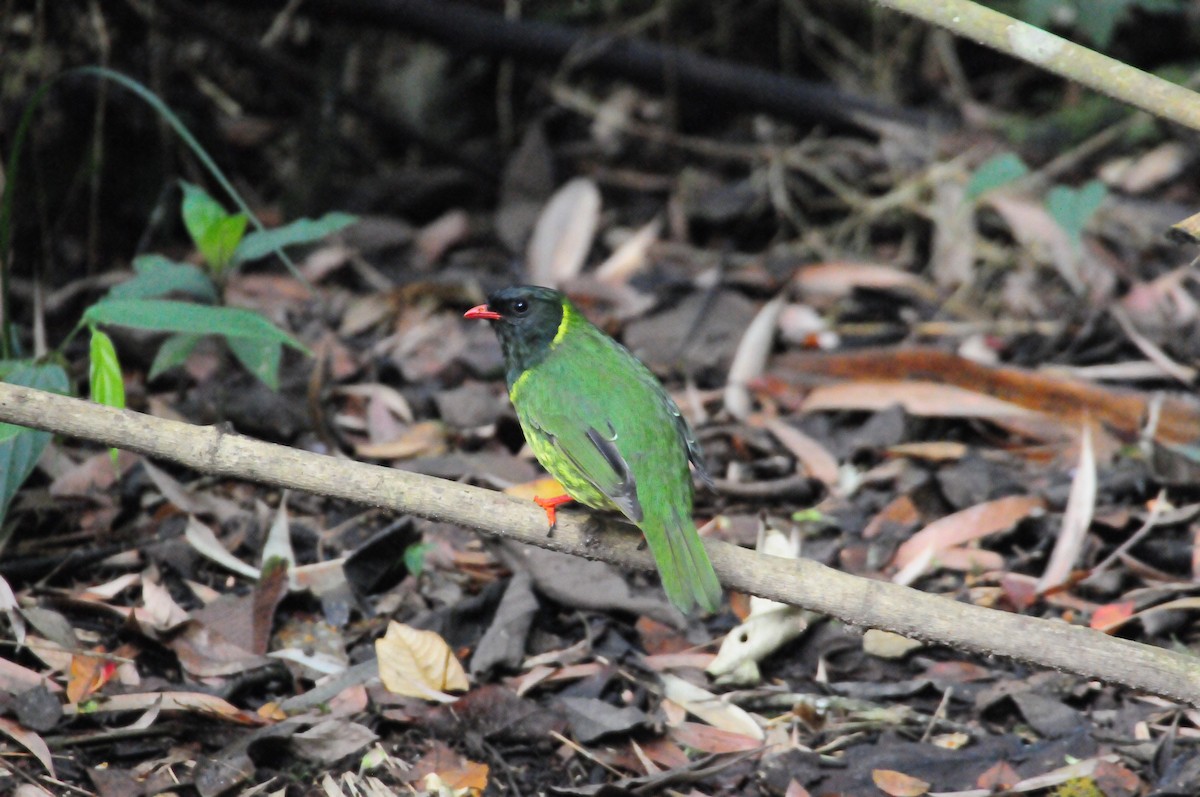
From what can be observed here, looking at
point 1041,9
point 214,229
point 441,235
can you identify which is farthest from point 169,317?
point 1041,9

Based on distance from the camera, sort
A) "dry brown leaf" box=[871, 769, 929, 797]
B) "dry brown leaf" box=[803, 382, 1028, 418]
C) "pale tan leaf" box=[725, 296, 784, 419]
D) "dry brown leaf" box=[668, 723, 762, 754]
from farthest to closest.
Answer: "pale tan leaf" box=[725, 296, 784, 419], "dry brown leaf" box=[803, 382, 1028, 418], "dry brown leaf" box=[668, 723, 762, 754], "dry brown leaf" box=[871, 769, 929, 797]

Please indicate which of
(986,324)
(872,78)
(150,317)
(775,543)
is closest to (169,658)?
(150,317)

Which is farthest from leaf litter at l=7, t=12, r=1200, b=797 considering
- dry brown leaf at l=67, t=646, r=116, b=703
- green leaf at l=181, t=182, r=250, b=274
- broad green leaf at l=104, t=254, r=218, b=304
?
green leaf at l=181, t=182, r=250, b=274

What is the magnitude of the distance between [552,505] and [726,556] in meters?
0.62

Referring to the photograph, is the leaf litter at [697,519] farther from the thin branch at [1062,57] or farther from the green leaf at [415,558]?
the thin branch at [1062,57]

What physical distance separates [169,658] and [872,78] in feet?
20.0

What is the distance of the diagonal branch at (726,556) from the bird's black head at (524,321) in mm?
1045

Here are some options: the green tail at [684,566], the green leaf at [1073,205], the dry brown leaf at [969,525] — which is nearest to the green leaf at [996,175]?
the green leaf at [1073,205]

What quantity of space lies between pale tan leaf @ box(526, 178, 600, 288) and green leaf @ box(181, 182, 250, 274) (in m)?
Answer: 2.21

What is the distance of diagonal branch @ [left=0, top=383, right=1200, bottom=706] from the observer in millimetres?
3137

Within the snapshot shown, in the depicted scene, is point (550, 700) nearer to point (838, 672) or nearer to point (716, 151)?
point (838, 672)

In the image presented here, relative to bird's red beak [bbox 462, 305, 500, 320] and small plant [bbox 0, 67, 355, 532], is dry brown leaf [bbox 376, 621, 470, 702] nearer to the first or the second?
small plant [bbox 0, 67, 355, 532]

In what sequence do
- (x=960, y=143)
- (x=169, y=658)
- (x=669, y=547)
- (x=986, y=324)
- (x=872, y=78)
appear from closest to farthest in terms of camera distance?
1. (x=669, y=547)
2. (x=169, y=658)
3. (x=986, y=324)
4. (x=960, y=143)
5. (x=872, y=78)

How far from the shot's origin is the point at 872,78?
8344mm
